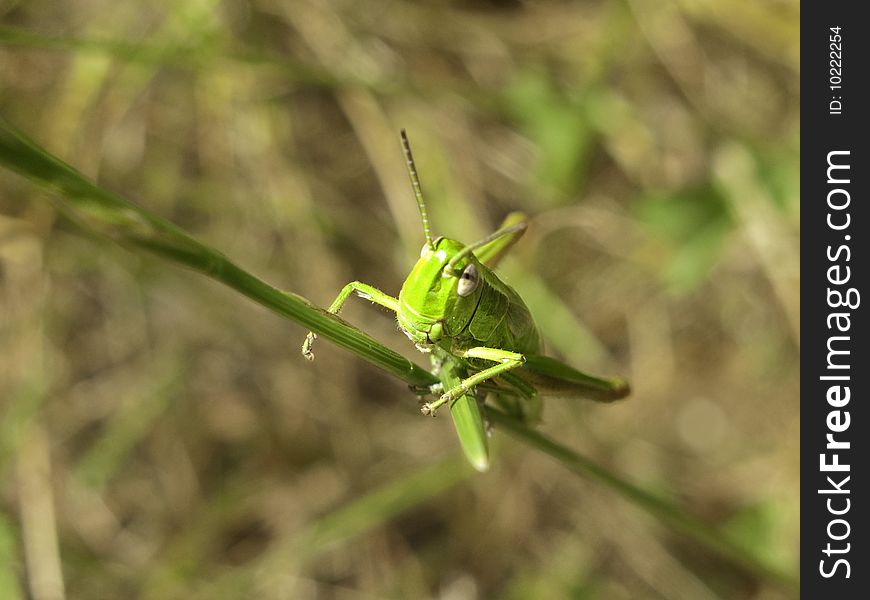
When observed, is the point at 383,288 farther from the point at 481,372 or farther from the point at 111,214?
the point at 111,214

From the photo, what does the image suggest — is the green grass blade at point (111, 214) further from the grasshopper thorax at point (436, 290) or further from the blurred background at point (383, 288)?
the blurred background at point (383, 288)

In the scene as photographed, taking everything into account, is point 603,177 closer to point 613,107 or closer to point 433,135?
point 613,107

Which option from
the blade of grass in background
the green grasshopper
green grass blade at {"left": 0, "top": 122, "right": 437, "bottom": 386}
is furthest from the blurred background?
green grass blade at {"left": 0, "top": 122, "right": 437, "bottom": 386}

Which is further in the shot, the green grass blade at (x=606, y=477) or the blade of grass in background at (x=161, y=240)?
the green grass blade at (x=606, y=477)

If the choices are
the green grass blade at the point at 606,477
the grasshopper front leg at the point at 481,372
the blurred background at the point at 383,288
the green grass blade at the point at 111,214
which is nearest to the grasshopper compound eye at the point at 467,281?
the grasshopper front leg at the point at 481,372

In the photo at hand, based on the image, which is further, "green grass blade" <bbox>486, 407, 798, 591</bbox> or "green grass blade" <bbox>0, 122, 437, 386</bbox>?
"green grass blade" <bbox>486, 407, 798, 591</bbox>

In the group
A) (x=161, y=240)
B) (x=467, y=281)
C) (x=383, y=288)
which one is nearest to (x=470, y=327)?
(x=467, y=281)

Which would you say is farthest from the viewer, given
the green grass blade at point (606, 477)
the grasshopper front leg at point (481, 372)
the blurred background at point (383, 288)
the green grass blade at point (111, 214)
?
the blurred background at point (383, 288)

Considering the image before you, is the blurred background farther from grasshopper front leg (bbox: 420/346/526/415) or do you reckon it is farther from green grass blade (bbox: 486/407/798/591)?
grasshopper front leg (bbox: 420/346/526/415)
